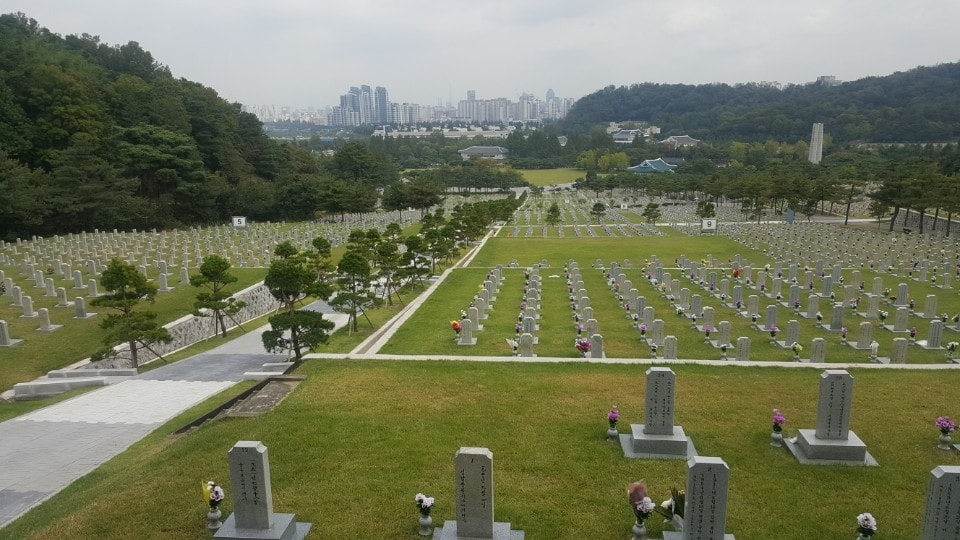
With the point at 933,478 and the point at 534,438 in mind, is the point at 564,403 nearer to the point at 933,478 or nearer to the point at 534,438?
the point at 534,438

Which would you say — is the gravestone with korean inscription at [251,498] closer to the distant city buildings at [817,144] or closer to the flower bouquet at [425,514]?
the flower bouquet at [425,514]

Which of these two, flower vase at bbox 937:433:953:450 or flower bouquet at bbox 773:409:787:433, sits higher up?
flower bouquet at bbox 773:409:787:433

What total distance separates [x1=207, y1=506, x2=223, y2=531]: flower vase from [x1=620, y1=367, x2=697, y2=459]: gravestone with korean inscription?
4.99 metres

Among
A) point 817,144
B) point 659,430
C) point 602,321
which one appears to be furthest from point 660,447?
point 817,144

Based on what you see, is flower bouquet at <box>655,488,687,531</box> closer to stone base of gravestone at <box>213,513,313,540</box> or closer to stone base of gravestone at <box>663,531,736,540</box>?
stone base of gravestone at <box>663,531,736,540</box>

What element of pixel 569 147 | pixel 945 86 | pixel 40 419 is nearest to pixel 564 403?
pixel 40 419

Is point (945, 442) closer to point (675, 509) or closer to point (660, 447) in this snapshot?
point (660, 447)

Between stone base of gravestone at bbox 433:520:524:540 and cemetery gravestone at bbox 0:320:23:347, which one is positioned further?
cemetery gravestone at bbox 0:320:23:347

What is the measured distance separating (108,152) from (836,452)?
49.3 meters

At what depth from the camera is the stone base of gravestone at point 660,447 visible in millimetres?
7504

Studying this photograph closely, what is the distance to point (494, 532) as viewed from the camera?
5.79 metres

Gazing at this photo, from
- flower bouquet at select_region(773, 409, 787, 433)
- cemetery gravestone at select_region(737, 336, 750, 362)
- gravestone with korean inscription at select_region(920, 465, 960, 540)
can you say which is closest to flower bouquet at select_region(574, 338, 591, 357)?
cemetery gravestone at select_region(737, 336, 750, 362)

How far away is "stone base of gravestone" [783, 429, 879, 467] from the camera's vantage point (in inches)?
284

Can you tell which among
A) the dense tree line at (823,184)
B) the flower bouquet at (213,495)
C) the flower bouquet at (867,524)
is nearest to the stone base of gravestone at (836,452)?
the flower bouquet at (867,524)
